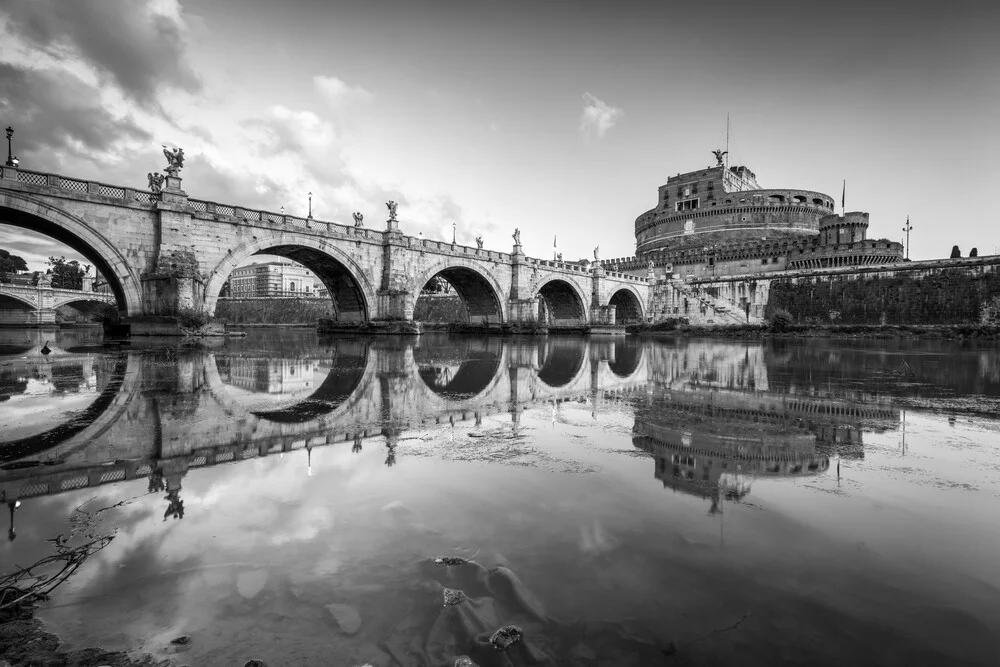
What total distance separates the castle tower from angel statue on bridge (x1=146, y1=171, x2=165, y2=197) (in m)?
63.6

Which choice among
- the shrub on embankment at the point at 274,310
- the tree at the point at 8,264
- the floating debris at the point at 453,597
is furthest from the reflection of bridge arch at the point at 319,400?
the tree at the point at 8,264

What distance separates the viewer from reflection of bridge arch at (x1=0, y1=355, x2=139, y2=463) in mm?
4702

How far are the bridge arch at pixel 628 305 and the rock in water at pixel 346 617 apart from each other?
55048 mm

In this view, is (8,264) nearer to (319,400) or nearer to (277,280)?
(277,280)

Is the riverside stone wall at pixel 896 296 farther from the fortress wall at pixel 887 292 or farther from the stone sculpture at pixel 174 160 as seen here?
the stone sculpture at pixel 174 160

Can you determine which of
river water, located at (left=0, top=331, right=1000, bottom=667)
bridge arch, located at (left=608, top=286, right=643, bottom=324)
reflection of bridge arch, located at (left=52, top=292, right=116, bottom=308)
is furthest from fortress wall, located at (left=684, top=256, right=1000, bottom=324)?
reflection of bridge arch, located at (left=52, top=292, right=116, bottom=308)

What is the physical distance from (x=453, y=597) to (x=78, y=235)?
24.1 m

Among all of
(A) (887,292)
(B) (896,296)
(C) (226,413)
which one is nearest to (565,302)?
(A) (887,292)

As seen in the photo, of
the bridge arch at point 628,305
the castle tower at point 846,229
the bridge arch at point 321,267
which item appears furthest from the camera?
the bridge arch at point 628,305

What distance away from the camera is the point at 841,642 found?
2.04 m

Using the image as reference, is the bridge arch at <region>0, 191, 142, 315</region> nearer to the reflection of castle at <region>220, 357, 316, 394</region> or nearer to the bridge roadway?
the bridge roadway

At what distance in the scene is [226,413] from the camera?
670 cm

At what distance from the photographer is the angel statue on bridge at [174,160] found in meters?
20.5

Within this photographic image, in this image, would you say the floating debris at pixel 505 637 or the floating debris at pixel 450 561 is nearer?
the floating debris at pixel 505 637
